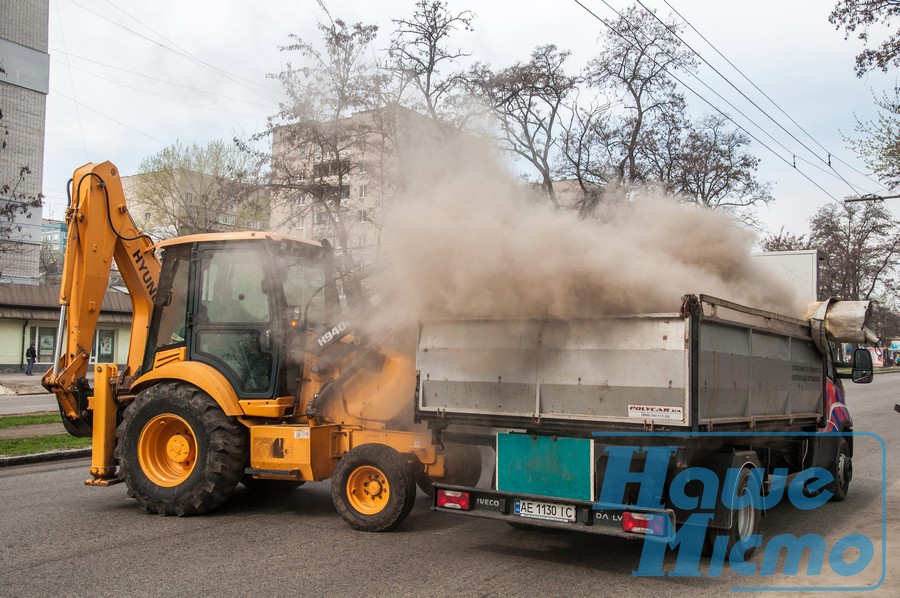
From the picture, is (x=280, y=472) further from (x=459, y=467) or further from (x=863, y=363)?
(x=863, y=363)

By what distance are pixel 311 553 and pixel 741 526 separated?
3671mm

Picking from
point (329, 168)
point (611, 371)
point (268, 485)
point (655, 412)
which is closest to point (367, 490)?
point (268, 485)

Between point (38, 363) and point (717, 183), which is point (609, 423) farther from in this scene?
point (38, 363)

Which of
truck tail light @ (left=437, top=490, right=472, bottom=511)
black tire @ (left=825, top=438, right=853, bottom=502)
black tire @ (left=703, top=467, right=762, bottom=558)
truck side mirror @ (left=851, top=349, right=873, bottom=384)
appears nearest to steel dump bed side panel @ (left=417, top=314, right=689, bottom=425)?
truck tail light @ (left=437, top=490, right=472, bottom=511)

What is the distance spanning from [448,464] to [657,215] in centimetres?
322

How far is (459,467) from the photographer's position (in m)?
7.63

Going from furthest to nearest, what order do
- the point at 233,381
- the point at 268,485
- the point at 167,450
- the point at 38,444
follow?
the point at 38,444
the point at 268,485
the point at 167,450
the point at 233,381

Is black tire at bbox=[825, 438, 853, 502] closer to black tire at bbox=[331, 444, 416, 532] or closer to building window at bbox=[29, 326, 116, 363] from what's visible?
black tire at bbox=[331, 444, 416, 532]

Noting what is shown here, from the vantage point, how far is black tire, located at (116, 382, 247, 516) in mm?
7684

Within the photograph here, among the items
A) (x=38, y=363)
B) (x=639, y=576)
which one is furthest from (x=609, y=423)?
(x=38, y=363)

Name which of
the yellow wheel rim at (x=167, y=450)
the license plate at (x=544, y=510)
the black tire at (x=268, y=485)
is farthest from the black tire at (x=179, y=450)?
the license plate at (x=544, y=510)

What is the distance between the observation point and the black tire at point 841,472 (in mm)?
9266

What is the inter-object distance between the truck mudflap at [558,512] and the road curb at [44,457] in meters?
7.79

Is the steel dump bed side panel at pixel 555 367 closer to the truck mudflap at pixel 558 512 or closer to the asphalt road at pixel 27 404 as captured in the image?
the truck mudflap at pixel 558 512
